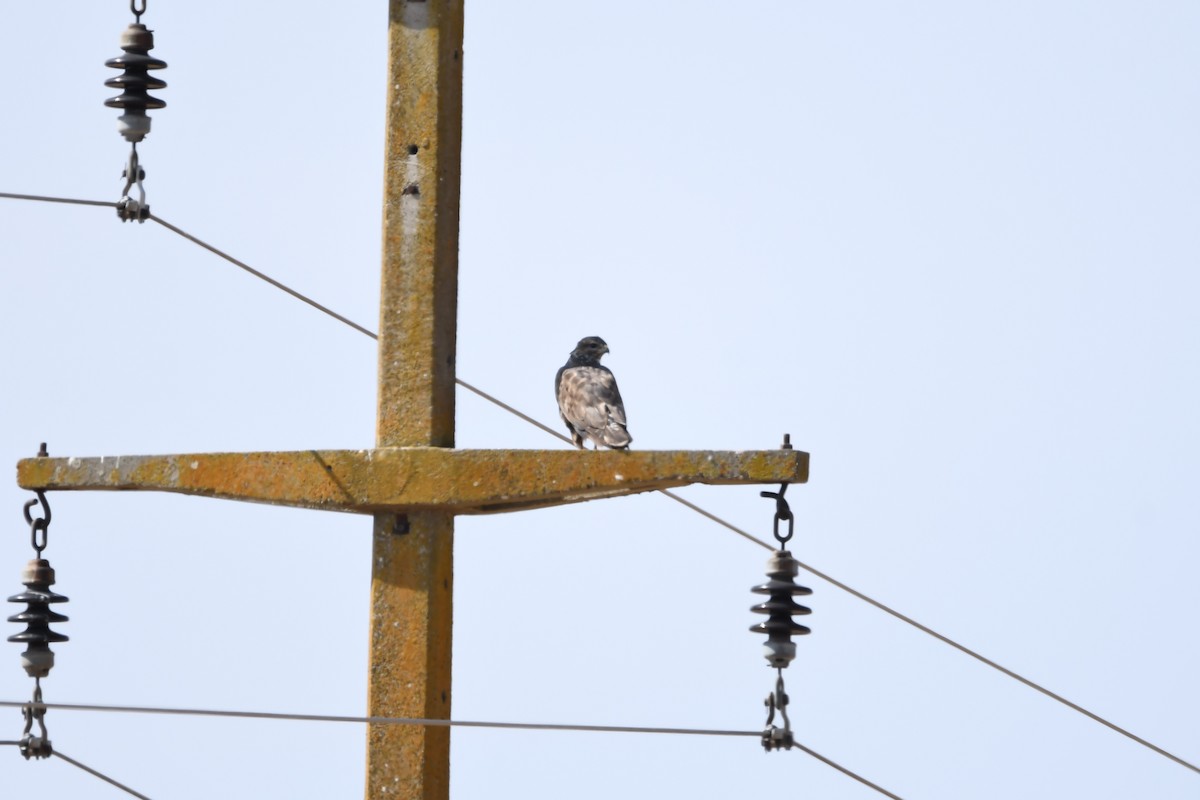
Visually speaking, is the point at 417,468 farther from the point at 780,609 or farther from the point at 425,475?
the point at 780,609

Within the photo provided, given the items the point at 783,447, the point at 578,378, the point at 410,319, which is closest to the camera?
the point at 783,447

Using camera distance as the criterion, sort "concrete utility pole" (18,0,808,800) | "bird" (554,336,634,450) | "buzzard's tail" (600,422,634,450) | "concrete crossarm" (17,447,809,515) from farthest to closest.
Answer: "bird" (554,336,634,450)
"buzzard's tail" (600,422,634,450)
"concrete utility pole" (18,0,808,800)
"concrete crossarm" (17,447,809,515)

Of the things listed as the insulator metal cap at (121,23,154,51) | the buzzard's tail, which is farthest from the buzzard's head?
the insulator metal cap at (121,23,154,51)

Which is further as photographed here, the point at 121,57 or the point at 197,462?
the point at 121,57

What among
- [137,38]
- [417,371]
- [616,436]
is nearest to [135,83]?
[137,38]

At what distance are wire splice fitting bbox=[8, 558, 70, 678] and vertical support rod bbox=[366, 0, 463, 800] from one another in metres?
1.42

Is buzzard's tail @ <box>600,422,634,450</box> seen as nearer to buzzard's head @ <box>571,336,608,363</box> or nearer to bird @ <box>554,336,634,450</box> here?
bird @ <box>554,336,634,450</box>

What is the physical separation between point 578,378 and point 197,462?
5.72 metres

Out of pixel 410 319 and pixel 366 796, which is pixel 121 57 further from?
pixel 366 796

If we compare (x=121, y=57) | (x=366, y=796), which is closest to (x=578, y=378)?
(x=121, y=57)

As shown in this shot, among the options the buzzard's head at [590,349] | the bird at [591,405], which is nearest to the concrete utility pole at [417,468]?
the bird at [591,405]

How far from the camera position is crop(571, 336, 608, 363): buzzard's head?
15.4m

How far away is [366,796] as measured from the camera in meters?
8.27

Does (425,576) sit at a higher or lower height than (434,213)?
lower
